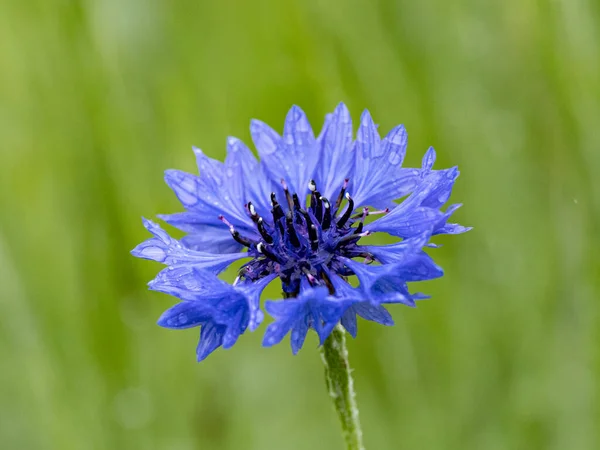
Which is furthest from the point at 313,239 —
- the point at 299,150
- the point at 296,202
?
the point at 299,150

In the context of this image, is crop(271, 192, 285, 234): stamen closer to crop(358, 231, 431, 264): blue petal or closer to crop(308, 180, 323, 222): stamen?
crop(308, 180, 323, 222): stamen

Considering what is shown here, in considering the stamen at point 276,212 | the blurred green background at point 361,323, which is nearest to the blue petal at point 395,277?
the stamen at point 276,212

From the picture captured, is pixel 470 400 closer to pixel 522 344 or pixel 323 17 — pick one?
pixel 522 344

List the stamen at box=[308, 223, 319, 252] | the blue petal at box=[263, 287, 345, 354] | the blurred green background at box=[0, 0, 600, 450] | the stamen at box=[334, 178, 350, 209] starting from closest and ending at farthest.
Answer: the blue petal at box=[263, 287, 345, 354] < the stamen at box=[308, 223, 319, 252] < the stamen at box=[334, 178, 350, 209] < the blurred green background at box=[0, 0, 600, 450]

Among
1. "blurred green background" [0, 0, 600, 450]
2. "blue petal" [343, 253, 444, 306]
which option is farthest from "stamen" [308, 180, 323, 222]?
"blurred green background" [0, 0, 600, 450]

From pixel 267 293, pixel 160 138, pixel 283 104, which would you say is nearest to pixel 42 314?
pixel 160 138

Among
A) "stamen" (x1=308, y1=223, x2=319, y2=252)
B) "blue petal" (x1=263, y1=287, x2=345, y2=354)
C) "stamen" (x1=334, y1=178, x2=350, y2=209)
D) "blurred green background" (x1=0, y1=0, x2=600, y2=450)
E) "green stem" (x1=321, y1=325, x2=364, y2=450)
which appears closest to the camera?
"blue petal" (x1=263, y1=287, x2=345, y2=354)
